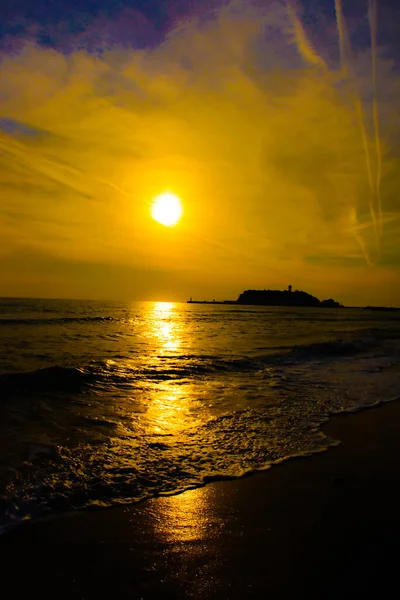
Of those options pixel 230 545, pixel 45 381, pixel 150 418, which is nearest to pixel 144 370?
pixel 45 381

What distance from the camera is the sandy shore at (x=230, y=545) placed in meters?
3.25

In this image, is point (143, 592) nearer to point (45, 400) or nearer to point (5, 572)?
point (5, 572)

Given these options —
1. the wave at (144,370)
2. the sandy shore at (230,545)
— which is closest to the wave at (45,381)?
the wave at (144,370)

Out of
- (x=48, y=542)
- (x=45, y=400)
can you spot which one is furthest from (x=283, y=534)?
(x=45, y=400)

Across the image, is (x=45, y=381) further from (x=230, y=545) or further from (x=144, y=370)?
(x=230, y=545)

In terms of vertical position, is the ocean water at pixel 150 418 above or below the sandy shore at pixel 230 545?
below

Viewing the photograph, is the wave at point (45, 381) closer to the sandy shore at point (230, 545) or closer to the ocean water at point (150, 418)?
the ocean water at point (150, 418)

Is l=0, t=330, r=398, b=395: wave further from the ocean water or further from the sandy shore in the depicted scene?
the sandy shore

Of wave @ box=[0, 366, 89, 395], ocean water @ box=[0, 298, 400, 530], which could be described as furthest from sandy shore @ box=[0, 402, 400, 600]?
wave @ box=[0, 366, 89, 395]

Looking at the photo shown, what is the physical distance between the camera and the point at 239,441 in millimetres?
7172

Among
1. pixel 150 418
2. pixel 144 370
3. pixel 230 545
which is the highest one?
pixel 230 545

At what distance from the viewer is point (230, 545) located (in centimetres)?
386

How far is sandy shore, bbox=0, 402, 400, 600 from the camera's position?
325 centimetres

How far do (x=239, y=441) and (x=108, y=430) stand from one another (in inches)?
106
